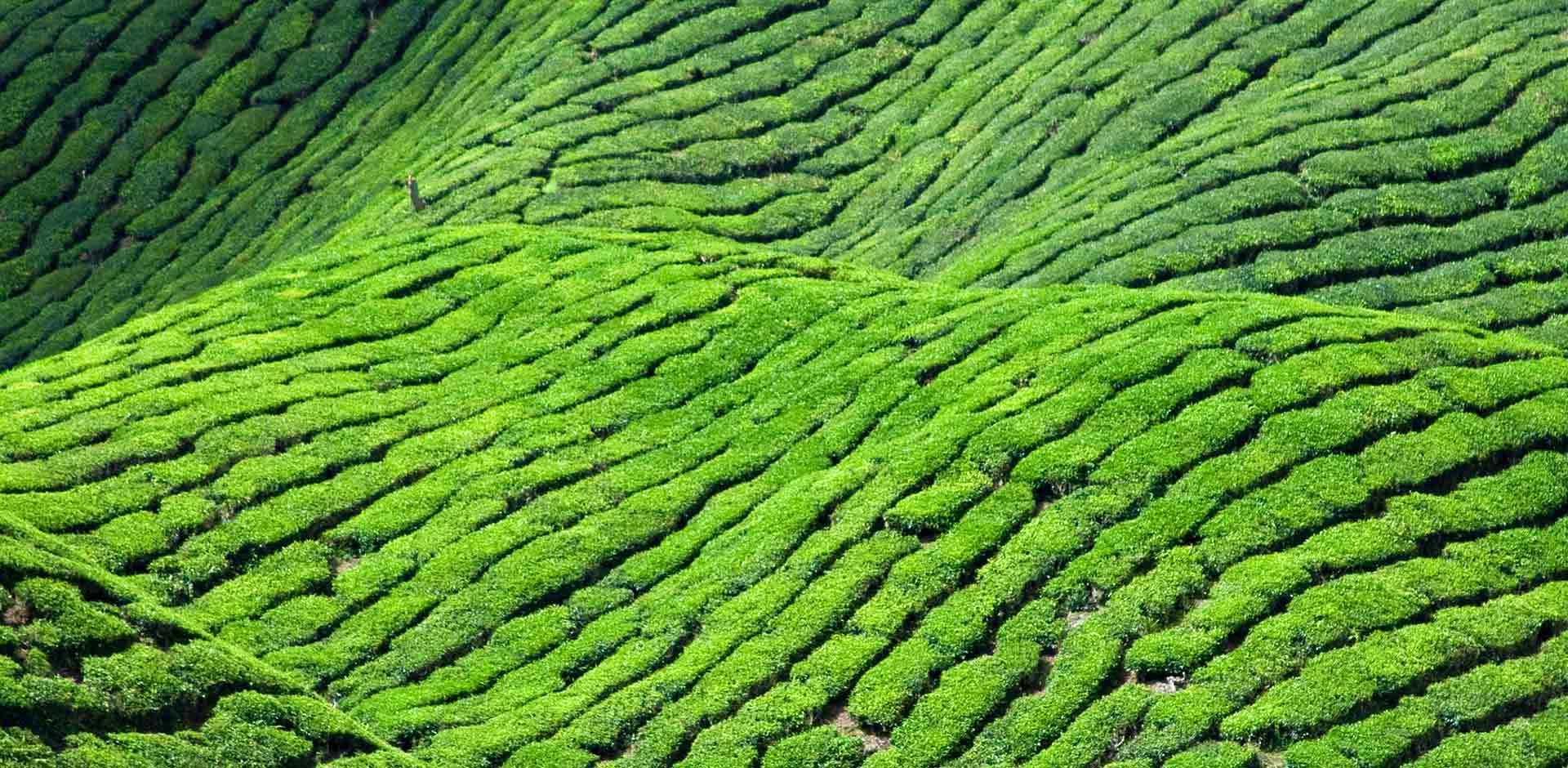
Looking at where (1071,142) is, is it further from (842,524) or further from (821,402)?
(842,524)

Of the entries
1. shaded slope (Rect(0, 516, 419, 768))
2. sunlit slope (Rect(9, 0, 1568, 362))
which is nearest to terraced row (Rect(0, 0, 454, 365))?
sunlit slope (Rect(9, 0, 1568, 362))

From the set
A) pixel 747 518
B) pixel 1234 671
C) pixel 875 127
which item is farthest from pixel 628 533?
pixel 875 127

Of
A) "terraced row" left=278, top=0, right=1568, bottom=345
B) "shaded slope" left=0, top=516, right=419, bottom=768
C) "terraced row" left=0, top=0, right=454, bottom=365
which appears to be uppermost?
"terraced row" left=0, top=0, right=454, bottom=365

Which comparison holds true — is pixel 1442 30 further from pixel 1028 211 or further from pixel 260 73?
pixel 260 73

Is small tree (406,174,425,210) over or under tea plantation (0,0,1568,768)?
over

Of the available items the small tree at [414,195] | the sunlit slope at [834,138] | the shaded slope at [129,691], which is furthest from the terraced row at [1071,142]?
the shaded slope at [129,691]

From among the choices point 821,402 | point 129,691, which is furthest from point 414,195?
point 129,691

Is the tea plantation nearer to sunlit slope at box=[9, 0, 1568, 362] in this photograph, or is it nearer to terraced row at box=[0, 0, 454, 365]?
sunlit slope at box=[9, 0, 1568, 362]
